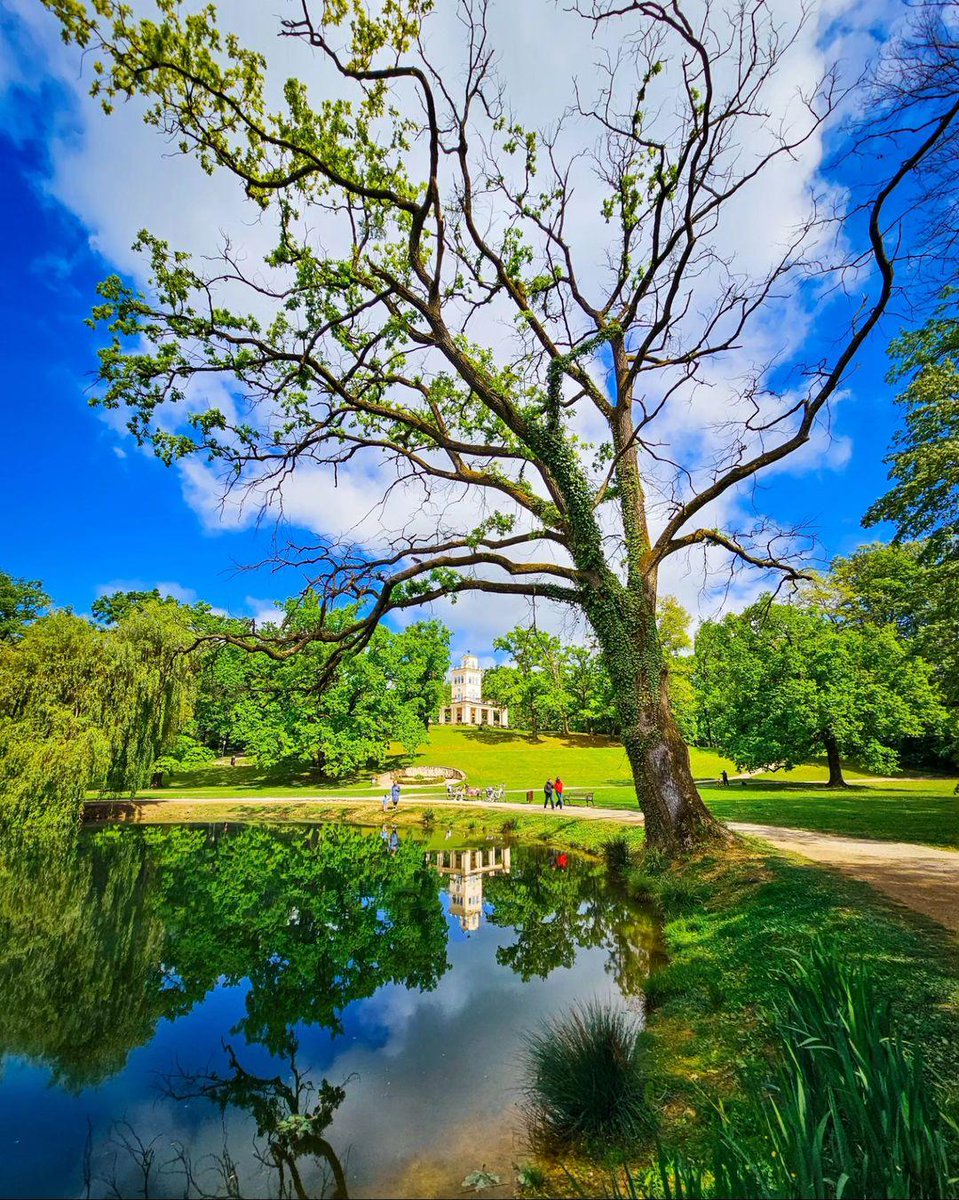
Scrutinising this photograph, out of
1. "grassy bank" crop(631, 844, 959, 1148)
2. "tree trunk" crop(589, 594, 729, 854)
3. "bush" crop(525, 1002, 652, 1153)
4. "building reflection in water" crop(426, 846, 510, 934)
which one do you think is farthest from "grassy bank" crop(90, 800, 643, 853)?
"bush" crop(525, 1002, 652, 1153)

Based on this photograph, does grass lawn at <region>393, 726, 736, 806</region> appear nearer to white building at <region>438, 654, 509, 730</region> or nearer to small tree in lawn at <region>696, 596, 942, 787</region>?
small tree in lawn at <region>696, 596, 942, 787</region>

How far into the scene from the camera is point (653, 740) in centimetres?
1059

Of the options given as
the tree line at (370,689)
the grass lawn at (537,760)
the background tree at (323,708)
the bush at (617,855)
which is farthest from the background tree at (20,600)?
the bush at (617,855)

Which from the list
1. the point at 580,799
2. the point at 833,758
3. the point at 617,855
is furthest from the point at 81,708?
the point at 833,758

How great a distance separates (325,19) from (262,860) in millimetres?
19186

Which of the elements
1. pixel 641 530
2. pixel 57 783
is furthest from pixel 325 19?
pixel 57 783

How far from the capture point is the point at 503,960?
30.0ft

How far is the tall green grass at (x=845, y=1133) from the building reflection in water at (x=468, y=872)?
8640mm

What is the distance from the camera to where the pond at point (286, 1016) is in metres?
4.59

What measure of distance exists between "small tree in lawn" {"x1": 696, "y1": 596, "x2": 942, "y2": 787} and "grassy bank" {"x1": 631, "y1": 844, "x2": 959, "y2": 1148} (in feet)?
59.4

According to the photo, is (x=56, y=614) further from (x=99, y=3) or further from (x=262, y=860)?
(x=99, y=3)

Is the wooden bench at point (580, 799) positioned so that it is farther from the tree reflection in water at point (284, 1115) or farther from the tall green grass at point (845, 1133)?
the tall green grass at point (845, 1133)

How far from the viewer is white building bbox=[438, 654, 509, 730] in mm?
89438

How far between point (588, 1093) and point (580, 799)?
24004 millimetres
